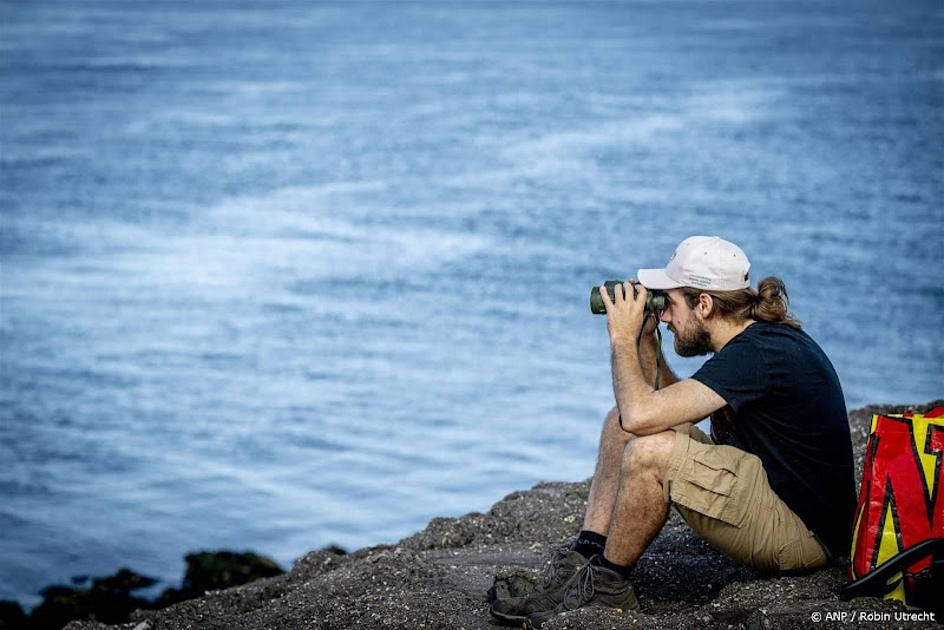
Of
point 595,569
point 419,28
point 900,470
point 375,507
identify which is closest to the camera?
point 900,470

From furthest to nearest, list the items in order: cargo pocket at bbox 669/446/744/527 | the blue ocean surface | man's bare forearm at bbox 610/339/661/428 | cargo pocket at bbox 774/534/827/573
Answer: the blue ocean surface < cargo pocket at bbox 774/534/827/573 < man's bare forearm at bbox 610/339/661/428 < cargo pocket at bbox 669/446/744/527

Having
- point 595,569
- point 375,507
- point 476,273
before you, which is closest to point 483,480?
point 375,507

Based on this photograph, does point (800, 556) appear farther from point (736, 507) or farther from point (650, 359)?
point (650, 359)

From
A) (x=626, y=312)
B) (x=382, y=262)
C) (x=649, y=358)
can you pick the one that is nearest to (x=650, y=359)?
(x=649, y=358)

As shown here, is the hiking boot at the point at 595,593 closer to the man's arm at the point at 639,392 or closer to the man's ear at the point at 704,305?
the man's arm at the point at 639,392

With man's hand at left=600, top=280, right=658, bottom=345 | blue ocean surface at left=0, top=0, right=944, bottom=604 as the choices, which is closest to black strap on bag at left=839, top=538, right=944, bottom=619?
man's hand at left=600, top=280, right=658, bottom=345

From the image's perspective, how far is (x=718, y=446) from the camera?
15.4 ft

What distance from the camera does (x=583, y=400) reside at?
44.5 ft

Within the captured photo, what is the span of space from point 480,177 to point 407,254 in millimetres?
4523

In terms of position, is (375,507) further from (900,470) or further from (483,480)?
(900,470)

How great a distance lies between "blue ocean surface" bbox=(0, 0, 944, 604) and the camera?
1252 centimetres

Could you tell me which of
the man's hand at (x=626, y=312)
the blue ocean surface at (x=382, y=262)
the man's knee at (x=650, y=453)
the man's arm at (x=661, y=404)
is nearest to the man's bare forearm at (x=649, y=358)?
the man's hand at (x=626, y=312)

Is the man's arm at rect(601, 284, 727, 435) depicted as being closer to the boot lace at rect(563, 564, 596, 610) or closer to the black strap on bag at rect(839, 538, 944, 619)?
the boot lace at rect(563, 564, 596, 610)

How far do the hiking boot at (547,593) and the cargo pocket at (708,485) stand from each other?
56 cm
